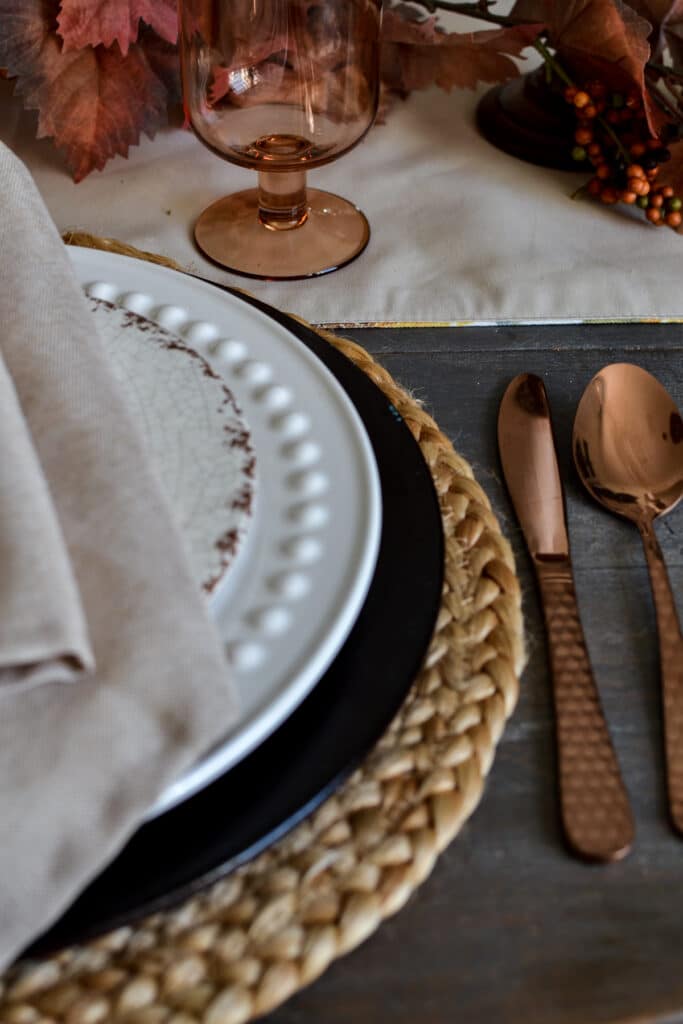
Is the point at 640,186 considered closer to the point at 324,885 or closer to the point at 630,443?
the point at 630,443

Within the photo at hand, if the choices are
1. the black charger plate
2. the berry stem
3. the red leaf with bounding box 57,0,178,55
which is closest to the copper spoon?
the black charger plate

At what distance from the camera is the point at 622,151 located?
63cm

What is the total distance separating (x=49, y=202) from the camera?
0.66 m

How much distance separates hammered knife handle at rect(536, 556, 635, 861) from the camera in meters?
0.33

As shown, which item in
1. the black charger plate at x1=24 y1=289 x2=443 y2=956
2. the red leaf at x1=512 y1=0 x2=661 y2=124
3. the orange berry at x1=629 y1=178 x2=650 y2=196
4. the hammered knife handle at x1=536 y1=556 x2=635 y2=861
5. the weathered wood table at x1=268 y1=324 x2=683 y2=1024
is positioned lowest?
the weathered wood table at x1=268 y1=324 x2=683 y2=1024

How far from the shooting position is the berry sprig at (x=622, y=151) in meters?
0.63

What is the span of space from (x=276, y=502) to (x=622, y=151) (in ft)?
1.37

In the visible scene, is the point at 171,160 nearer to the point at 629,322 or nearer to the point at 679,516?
the point at 629,322

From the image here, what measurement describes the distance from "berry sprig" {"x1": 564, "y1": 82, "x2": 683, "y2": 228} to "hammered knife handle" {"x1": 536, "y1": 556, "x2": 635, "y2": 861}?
1.11 feet

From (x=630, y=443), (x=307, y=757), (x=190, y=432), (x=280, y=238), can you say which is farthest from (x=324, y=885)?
(x=280, y=238)

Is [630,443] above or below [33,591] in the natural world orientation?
below

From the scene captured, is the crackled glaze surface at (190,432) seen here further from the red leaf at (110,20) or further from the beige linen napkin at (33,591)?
the red leaf at (110,20)

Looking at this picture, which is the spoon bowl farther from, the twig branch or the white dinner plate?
the twig branch

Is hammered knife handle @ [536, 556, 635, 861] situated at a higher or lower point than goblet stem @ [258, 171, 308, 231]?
lower
